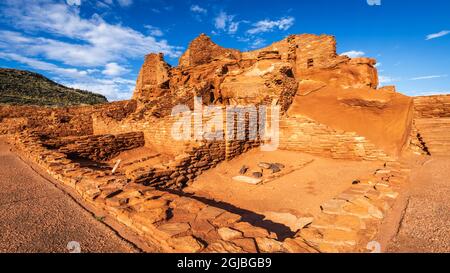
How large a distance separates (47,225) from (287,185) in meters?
5.16

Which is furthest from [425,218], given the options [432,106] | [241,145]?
[432,106]

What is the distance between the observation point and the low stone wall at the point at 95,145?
8.91 metres

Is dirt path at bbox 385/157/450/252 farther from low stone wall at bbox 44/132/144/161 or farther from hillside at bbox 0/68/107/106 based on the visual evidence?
hillside at bbox 0/68/107/106

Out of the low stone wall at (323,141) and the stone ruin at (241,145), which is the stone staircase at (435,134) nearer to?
the stone ruin at (241,145)

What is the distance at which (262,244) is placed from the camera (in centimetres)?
235

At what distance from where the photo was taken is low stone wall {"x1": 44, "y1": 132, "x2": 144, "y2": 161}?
891cm

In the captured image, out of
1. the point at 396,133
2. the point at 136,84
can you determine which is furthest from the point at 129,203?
the point at 136,84

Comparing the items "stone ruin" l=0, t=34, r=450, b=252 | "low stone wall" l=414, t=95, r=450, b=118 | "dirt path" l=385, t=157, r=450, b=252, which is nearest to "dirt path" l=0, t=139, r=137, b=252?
"stone ruin" l=0, t=34, r=450, b=252

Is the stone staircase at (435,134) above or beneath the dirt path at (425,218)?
above

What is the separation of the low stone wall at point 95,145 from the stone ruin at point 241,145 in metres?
0.04

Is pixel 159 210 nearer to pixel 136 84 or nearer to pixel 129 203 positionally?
pixel 129 203

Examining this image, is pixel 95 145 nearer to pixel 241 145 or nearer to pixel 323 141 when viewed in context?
pixel 241 145

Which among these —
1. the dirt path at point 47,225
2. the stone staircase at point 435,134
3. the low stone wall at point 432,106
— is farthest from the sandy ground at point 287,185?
the low stone wall at point 432,106

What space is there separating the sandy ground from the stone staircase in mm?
2504
